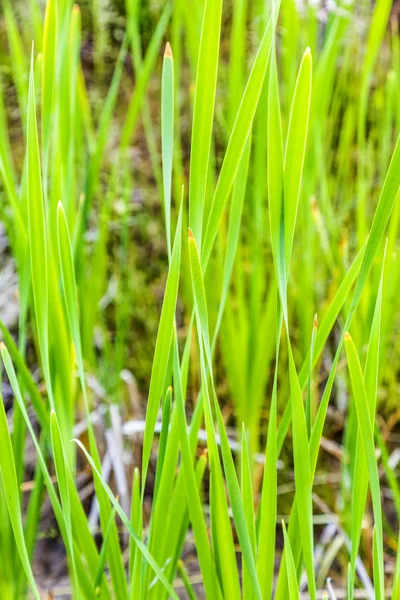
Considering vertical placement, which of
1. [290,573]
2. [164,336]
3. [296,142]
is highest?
[296,142]

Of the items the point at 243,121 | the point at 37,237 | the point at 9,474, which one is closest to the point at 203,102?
the point at 243,121

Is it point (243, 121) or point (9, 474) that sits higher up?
point (243, 121)

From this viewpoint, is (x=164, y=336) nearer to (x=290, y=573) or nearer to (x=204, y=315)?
(x=204, y=315)

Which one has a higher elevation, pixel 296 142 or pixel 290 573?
pixel 296 142

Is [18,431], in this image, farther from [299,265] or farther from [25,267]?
[299,265]

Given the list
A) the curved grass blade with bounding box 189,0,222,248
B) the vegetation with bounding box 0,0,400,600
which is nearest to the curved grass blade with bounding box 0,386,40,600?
the vegetation with bounding box 0,0,400,600

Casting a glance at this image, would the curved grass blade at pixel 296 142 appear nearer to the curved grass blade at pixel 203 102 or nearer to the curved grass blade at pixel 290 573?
the curved grass blade at pixel 203 102

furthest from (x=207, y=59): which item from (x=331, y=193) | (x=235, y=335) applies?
(x=331, y=193)

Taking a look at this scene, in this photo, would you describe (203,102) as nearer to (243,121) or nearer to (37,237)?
(243,121)

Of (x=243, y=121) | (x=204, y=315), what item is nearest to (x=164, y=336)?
(x=204, y=315)

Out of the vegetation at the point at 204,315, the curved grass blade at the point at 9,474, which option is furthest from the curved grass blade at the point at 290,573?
the curved grass blade at the point at 9,474
